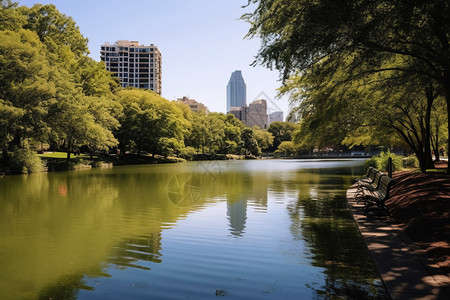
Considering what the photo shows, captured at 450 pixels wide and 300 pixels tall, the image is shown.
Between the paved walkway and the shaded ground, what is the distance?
0.70 feet

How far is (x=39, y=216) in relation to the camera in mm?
10750

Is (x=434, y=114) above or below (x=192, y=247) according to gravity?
above

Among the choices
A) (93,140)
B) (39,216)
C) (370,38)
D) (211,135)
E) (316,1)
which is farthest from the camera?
(211,135)

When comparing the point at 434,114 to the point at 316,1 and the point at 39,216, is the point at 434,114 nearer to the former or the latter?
the point at 316,1

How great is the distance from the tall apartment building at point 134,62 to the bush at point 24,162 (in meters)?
137

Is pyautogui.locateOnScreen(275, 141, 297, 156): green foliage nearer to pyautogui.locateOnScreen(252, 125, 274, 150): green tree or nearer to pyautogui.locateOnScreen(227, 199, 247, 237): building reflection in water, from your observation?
pyautogui.locateOnScreen(252, 125, 274, 150): green tree

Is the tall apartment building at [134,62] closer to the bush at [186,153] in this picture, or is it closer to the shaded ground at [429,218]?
the bush at [186,153]

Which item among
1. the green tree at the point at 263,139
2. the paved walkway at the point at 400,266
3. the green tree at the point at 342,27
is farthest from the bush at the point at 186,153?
the paved walkway at the point at 400,266

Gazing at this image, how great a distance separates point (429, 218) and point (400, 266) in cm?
312

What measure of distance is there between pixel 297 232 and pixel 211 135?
2986 inches

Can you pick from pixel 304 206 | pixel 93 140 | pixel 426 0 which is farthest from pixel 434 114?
pixel 93 140

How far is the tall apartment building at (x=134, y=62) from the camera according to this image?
16525 cm

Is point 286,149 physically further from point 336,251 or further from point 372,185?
point 336,251

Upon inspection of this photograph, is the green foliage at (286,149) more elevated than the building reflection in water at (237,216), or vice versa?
the green foliage at (286,149)
